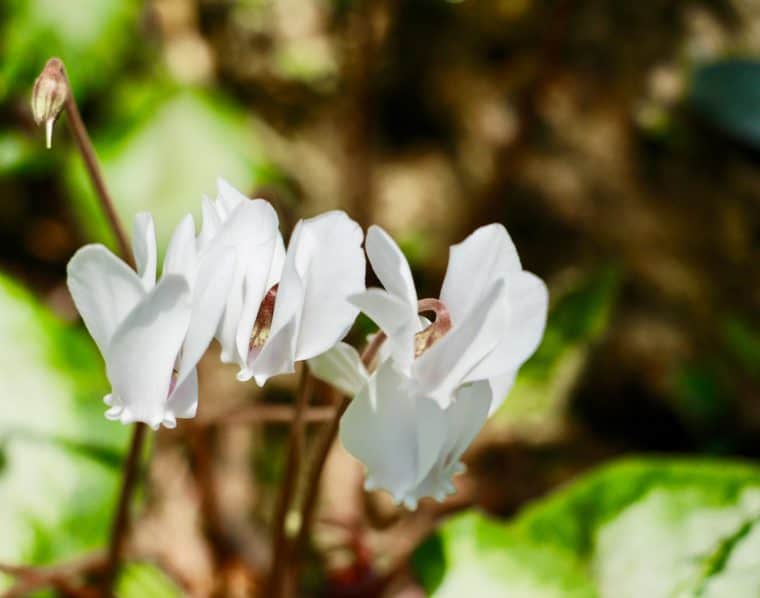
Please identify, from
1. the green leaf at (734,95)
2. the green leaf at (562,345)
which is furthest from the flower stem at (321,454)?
the green leaf at (734,95)

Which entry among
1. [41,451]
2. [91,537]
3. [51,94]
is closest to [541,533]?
[91,537]

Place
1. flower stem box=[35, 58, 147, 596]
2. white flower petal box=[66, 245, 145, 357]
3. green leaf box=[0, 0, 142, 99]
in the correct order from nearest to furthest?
white flower petal box=[66, 245, 145, 357] → flower stem box=[35, 58, 147, 596] → green leaf box=[0, 0, 142, 99]

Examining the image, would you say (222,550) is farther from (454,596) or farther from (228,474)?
(454,596)

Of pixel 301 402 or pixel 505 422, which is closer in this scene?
pixel 301 402

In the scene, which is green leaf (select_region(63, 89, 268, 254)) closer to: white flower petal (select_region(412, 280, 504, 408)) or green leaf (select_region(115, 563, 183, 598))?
green leaf (select_region(115, 563, 183, 598))

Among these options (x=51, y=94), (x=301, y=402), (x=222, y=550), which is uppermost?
(x=51, y=94)

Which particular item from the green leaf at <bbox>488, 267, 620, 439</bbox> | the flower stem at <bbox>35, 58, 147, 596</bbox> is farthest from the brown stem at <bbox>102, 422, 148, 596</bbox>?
the green leaf at <bbox>488, 267, 620, 439</bbox>

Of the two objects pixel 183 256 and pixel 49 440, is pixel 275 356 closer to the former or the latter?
pixel 183 256
